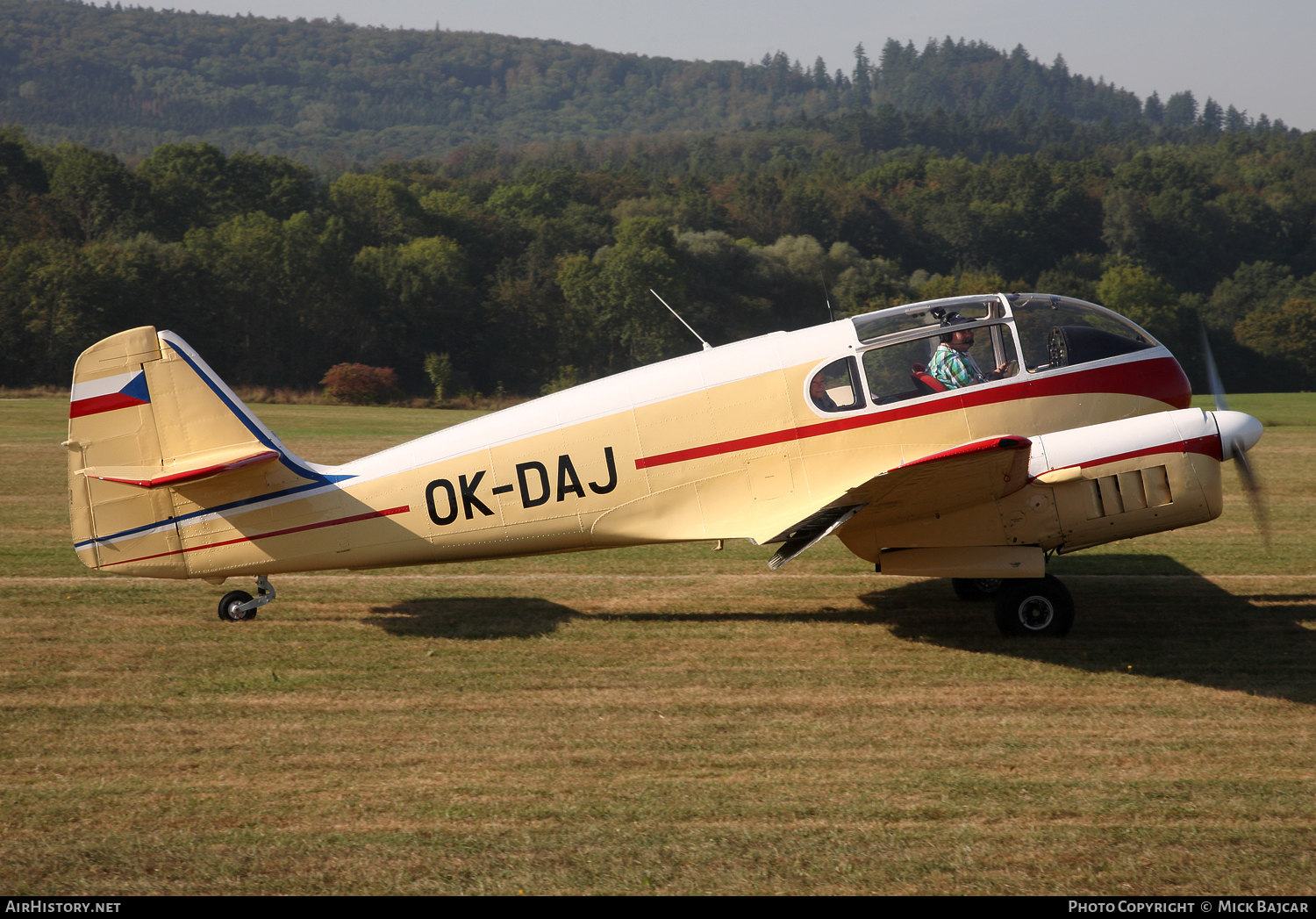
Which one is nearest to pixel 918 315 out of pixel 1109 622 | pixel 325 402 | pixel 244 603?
pixel 1109 622

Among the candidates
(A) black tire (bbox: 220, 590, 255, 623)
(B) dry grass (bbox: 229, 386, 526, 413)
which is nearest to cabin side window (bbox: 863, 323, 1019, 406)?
(A) black tire (bbox: 220, 590, 255, 623)

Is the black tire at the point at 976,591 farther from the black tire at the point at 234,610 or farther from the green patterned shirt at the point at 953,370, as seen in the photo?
the black tire at the point at 234,610

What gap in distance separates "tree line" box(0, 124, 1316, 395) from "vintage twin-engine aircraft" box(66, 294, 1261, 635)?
48311 millimetres

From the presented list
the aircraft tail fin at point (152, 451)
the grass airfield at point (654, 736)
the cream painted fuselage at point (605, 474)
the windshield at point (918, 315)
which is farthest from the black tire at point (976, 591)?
the aircraft tail fin at point (152, 451)

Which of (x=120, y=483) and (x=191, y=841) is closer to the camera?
(x=191, y=841)

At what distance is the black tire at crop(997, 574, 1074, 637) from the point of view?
8.94 meters

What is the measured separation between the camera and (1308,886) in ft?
16.1

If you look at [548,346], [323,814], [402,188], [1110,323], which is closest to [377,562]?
[323,814]

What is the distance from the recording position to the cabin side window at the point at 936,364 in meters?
8.80

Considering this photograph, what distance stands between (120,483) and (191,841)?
432cm

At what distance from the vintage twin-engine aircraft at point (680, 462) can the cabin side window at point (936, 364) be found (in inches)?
0.7

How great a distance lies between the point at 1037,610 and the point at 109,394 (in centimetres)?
840

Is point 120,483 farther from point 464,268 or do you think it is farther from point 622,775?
point 464,268

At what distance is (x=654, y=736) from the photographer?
22.6 ft
